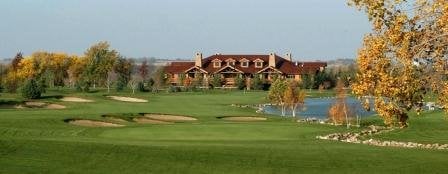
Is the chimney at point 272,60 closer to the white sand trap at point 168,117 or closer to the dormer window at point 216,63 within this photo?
the dormer window at point 216,63


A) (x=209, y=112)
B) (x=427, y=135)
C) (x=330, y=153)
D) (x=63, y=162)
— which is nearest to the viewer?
(x=63, y=162)

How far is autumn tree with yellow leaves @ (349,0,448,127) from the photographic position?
720 inches

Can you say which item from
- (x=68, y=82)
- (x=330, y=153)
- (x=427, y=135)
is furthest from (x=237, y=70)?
(x=330, y=153)

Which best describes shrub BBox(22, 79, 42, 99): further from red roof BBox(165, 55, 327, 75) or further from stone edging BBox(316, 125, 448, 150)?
red roof BBox(165, 55, 327, 75)

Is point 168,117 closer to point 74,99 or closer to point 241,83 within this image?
point 74,99

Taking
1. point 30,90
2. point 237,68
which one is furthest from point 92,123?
point 237,68

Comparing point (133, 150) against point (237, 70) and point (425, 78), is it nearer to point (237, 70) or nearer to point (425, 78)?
point (425, 78)

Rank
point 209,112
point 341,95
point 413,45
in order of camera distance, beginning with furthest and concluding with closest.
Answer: point 209,112 < point 341,95 < point 413,45

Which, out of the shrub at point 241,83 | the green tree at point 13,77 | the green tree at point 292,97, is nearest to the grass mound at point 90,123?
the green tree at point 292,97

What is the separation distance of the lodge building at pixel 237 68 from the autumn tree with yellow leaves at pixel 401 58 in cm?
11567

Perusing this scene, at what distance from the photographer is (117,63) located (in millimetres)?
137250

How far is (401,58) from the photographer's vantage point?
18375 millimetres

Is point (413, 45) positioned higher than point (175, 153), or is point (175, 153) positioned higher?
point (413, 45)

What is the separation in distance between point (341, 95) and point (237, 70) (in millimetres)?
79646
